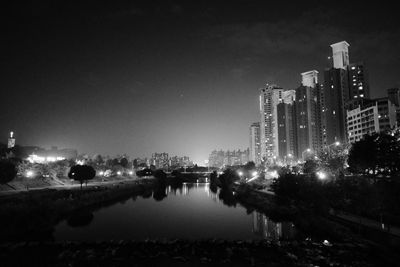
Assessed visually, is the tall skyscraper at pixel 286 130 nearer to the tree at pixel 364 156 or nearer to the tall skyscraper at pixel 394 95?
the tall skyscraper at pixel 394 95

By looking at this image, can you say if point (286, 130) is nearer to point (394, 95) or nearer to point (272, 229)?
point (394, 95)

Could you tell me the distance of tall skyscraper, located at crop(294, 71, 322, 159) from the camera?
16179cm

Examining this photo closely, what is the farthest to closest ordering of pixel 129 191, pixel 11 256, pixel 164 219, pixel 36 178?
pixel 129 191 → pixel 36 178 → pixel 164 219 → pixel 11 256

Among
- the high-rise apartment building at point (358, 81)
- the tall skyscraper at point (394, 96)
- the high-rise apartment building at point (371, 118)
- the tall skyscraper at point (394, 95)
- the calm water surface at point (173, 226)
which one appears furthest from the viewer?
the high-rise apartment building at point (358, 81)

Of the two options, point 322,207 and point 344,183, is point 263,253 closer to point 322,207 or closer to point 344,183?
point 322,207

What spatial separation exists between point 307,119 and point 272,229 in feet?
467

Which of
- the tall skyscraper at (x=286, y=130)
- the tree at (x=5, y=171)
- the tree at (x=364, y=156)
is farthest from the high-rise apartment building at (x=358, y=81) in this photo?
the tree at (x=5, y=171)

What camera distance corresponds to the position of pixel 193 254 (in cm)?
2377

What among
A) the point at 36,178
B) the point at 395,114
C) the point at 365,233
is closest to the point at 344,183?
the point at 365,233

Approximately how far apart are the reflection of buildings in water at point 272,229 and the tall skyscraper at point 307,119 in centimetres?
12951

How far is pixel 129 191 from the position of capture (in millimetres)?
74938

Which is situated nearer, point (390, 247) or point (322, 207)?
point (390, 247)

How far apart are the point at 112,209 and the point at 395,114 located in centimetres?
10833

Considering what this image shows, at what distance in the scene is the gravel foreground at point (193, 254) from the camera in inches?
838
